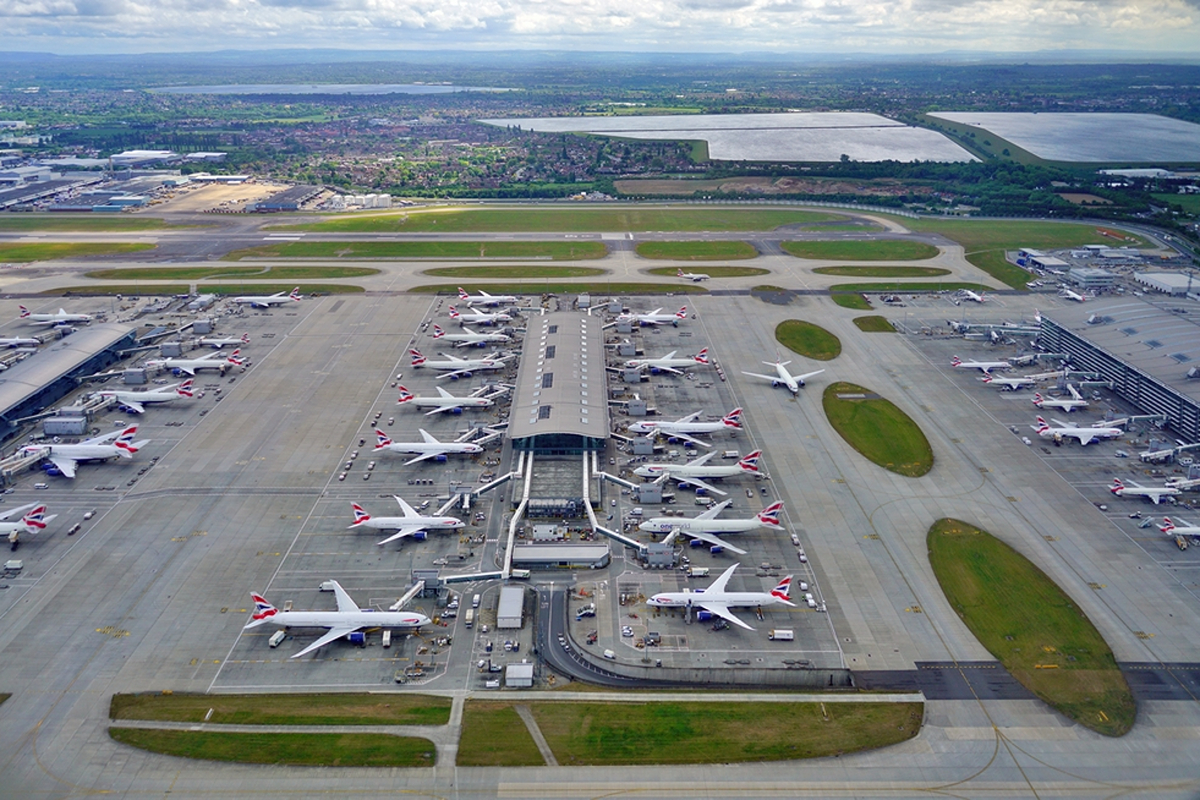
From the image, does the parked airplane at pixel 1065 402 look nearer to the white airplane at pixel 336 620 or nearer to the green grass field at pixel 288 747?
the white airplane at pixel 336 620

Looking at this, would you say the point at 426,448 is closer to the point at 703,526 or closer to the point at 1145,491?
the point at 703,526

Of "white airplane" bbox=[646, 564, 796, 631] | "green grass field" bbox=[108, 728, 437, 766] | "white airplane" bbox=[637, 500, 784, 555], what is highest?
"white airplane" bbox=[637, 500, 784, 555]

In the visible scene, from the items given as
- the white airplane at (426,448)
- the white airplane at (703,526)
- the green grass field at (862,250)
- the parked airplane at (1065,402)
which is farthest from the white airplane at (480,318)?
the parked airplane at (1065,402)

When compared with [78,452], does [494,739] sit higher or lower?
lower

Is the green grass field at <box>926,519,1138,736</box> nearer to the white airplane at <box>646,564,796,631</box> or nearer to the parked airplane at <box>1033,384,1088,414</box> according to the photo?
the white airplane at <box>646,564,796,631</box>

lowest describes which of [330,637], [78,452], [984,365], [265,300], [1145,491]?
[330,637]

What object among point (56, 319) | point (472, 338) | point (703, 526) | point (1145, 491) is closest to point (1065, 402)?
point (1145, 491)

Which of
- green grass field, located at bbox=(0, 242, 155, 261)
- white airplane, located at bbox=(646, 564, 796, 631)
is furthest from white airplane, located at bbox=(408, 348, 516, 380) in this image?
green grass field, located at bbox=(0, 242, 155, 261)

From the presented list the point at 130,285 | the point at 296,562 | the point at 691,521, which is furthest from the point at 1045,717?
the point at 130,285
